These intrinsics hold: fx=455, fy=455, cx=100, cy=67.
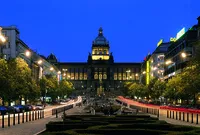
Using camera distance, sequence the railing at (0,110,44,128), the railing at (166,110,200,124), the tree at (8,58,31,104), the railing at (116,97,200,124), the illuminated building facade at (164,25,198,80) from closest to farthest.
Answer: the railing at (0,110,44,128)
the railing at (166,110,200,124)
the railing at (116,97,200,124)
the tree at (8,58,31,104)
the illuminated building facade at (164,25,198,80)

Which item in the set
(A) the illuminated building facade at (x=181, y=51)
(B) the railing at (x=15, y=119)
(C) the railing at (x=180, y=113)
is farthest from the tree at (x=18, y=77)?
(A) the illuminated building facade at (x=181, y=51)

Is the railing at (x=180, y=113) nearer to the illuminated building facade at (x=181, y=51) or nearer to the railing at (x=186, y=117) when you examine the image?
the railing at (x=186, y=117)

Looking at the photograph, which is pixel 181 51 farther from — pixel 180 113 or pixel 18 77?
pixel 180 113

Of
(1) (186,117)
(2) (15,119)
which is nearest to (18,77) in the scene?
(2) (15,119)

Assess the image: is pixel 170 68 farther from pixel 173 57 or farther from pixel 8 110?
pixel 8 110

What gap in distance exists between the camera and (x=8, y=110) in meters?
73.8

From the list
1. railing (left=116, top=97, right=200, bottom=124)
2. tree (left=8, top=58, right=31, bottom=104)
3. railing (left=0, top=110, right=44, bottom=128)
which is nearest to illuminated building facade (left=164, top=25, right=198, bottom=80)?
railing (left=116, top=97, right=200, bottom=124)

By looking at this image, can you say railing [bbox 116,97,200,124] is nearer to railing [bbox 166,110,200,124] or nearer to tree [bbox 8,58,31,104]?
railing [bbox 166,110,200,124]

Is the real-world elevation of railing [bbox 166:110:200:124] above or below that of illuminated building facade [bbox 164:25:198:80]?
below

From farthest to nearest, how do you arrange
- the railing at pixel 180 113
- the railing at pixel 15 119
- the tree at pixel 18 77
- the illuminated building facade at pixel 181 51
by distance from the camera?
the illuminated building facade at pixel 181 51
the tree at pixel 18 77
the railing at pixel 180 113
the railing at pixel 15 119

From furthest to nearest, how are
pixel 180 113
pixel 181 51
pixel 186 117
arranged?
1. pixel 181 51
2. pixel 186 117
3. pixel 180 113

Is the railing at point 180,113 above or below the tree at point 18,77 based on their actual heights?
below

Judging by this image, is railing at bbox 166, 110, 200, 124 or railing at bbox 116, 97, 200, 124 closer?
railing at bbox 166, 110, 200, 124

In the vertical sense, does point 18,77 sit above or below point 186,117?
above
